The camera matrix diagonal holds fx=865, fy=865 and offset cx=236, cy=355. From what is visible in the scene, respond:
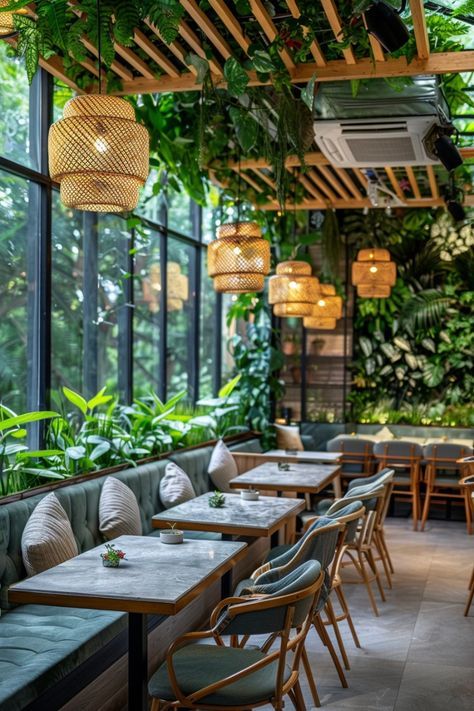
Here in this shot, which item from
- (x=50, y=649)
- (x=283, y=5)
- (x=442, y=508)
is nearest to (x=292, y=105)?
(x=283, y=5)

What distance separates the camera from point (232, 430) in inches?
375

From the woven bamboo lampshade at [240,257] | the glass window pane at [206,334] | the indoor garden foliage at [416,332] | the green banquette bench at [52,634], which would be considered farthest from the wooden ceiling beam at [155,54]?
the indoor garden foliage at [416,332]

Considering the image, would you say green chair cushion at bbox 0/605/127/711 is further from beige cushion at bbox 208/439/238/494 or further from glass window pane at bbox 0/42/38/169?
beige cushion at bbox 208/439/238/494

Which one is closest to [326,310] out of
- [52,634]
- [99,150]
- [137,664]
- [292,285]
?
[292,285]

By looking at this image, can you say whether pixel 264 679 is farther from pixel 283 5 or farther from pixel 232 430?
pixel 232 430

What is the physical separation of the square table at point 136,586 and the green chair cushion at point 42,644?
285 millimetres

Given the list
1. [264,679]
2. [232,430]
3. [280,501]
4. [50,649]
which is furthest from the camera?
[232,430]

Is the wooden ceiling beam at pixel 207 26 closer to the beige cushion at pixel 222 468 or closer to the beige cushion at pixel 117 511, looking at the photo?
the beige cushion at pixel 117 511

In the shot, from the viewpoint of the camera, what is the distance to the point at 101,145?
378 centimetres

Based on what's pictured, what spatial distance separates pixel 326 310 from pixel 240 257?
4721 millimetres

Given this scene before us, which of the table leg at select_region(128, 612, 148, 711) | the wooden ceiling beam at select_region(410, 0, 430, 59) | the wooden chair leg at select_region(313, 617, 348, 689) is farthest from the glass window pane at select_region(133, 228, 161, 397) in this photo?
the table leg at select_region(128, 612, 148, 711)

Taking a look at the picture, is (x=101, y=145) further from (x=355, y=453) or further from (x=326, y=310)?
(x=326, y=310)

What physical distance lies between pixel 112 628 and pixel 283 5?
347cm

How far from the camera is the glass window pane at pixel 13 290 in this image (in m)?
5.79
